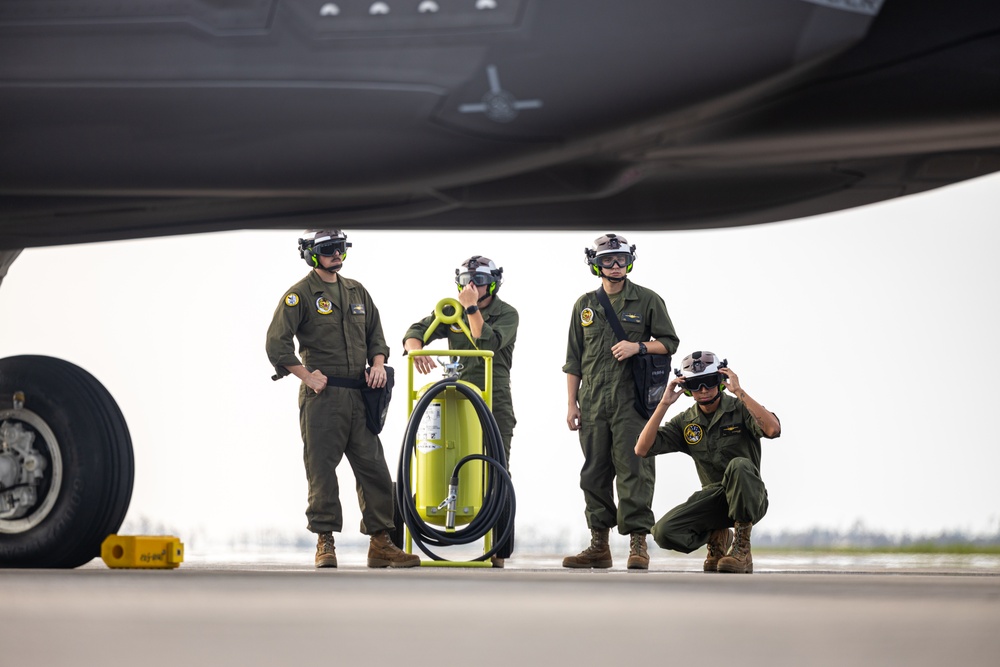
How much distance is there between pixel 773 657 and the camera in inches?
67.1

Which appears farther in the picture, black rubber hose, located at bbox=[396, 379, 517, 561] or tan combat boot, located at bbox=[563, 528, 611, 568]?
tan combat boot, located at bbox=[563, 528, 611, 568]

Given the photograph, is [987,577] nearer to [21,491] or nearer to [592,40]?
[592,40]

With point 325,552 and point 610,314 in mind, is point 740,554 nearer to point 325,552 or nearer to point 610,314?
point 610,314

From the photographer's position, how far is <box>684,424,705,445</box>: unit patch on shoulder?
4.39 m

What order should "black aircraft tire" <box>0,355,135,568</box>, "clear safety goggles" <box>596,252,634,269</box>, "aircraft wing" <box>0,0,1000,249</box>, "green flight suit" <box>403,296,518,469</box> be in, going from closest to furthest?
"aircraft wing" <box>0,0,1000,249</box>, "black aircraft tire" <box>0,355,135,568</box>, "clear safety goggles" <box>596,252,634,269</box>, "green flight suit" <box>403,296,518,469</box>

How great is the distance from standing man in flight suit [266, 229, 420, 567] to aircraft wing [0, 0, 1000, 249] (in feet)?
6.95

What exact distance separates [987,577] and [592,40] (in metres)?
2.47

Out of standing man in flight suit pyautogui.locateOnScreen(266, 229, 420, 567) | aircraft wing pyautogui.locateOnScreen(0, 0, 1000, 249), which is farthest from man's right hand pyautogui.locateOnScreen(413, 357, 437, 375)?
aircraft wing pyautogui.locateOnScreen(0, 0, 1000, 249)

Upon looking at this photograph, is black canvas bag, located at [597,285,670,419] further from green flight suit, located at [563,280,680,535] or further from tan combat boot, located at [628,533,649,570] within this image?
tan combat boot, located at [628,533,649,570]

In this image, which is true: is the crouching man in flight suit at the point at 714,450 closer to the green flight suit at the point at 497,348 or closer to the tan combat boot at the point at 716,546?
the tan combat boot at the point at 716,546

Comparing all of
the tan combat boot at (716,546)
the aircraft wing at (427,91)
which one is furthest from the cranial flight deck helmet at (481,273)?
the aircraft wing at (427,91)

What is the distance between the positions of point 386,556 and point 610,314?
4.05 ft

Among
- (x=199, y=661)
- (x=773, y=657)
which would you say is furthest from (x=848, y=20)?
(x=199, y=661)

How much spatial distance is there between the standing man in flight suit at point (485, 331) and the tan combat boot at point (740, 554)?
101 centimetres
